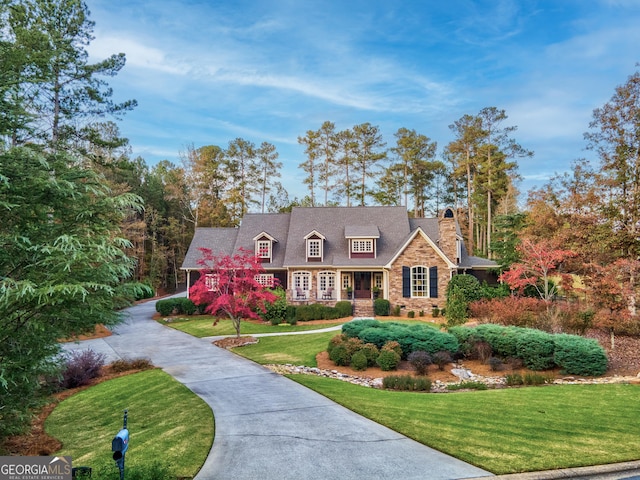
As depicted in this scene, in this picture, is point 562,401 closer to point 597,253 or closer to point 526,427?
point 526,427

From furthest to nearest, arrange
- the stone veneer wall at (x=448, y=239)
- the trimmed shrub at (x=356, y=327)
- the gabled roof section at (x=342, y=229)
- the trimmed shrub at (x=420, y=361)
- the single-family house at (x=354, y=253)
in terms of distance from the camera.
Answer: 1. the gabled roof section at (x=342, y=229)
2. the stone veneer wall at (x=448, y=239)
3. the single-family house at (x=354, y=253)
4. the trimmed shrub at (x=356, y=327)
5. the trimmed shrub at (x=420, y=361)

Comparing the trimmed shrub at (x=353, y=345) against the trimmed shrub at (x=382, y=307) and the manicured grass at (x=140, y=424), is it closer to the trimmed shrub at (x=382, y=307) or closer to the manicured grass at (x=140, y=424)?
the manicured grass at (x=140, y=424)

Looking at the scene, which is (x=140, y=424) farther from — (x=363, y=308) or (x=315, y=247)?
(x=315, y=247)

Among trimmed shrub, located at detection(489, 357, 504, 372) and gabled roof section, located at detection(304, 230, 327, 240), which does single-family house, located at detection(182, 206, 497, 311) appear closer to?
gabled roof section, located at detection(304, 230, 327, 240)

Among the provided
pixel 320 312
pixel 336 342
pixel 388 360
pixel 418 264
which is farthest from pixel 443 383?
pixel 418 264

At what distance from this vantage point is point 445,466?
5.79 m

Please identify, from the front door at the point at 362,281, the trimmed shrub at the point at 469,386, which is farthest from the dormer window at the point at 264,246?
the trimmed shrub at the point at 469,386

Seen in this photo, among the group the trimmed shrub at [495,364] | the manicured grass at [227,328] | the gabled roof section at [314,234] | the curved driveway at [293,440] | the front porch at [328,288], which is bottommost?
the manicured grass at [227,328]

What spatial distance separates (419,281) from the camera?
2588cm

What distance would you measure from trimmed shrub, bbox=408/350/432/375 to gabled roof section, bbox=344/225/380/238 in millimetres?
15397

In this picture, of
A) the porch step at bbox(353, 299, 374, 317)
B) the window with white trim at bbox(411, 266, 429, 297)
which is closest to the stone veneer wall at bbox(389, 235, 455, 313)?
the window with white trim at bbox(411, 266, 429, 297)

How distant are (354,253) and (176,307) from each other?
13191 millimetres

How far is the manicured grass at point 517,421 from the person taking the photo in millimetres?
6125

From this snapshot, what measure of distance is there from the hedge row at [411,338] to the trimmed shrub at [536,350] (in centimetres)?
209
